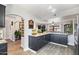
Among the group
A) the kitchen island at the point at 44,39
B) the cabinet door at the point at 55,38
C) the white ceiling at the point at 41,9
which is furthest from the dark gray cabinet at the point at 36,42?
the white ceiling at the point at 41,9

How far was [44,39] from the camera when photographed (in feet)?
6.92

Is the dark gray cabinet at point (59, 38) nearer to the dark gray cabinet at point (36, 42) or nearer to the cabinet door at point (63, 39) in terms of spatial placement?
the cabinet door at point (63, 39)

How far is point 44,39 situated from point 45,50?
210mm

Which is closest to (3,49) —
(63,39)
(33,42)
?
(33,42)

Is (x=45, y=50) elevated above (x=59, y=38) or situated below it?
below

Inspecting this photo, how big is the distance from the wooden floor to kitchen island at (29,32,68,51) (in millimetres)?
83

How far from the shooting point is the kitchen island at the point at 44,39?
205 centimetres

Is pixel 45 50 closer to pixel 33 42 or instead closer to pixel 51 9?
pixel 33 42

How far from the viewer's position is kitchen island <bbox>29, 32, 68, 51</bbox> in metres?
2.05

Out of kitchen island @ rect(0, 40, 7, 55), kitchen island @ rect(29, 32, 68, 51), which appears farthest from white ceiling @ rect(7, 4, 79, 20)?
kitchen island @ rect(0, 40, 7, 55)

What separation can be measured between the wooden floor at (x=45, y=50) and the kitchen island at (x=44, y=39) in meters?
0.08

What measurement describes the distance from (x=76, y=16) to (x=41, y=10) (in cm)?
65

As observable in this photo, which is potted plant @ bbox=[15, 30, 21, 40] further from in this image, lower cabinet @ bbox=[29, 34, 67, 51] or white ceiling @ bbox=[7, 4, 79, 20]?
white ceiling @ bbox=[7, 4, 79, 20]
